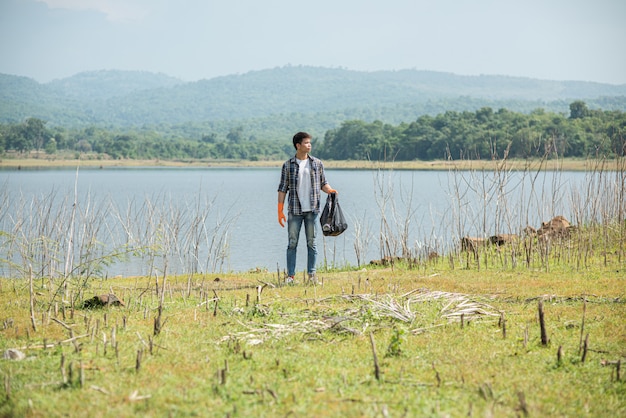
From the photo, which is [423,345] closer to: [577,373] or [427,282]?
[577,373]

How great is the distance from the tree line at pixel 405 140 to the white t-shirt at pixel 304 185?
38.1m

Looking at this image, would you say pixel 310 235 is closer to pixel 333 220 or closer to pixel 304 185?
pixel 333 220

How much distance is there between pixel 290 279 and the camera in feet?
32.0

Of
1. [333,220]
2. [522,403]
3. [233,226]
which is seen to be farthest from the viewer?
[233,226]

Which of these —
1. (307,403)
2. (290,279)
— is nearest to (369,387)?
(307,403)

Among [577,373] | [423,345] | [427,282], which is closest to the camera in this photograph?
[577,373]

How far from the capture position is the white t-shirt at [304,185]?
375 inches

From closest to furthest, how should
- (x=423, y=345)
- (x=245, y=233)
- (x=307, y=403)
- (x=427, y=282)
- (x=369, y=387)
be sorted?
1. (x=307, y=403)
2. (x=369, y=387)
3. (x=423, y=345)
4. (x=427, y=282)
5. (x=245, y=233)

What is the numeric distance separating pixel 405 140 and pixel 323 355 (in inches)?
2792

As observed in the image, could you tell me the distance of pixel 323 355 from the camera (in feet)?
18.6

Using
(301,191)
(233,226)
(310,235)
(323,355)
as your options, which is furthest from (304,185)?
(233,226)

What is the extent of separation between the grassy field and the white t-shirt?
4.44 feet

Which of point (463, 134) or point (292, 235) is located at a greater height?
point (463, 134)

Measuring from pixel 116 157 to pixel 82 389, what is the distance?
9528 cm
